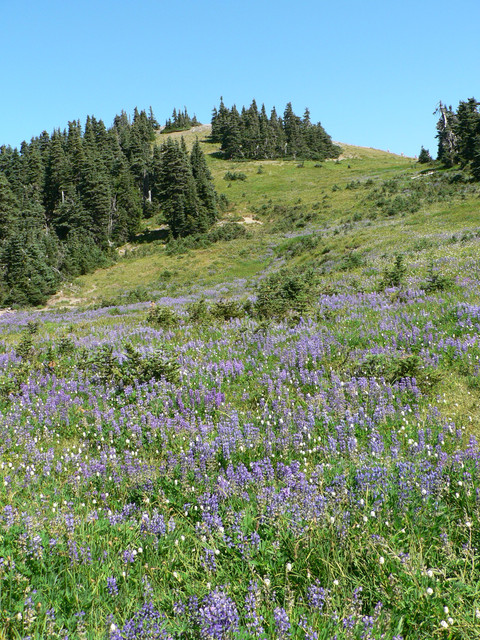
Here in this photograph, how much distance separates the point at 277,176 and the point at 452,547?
95825mm

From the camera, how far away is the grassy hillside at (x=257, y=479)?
8.23ft

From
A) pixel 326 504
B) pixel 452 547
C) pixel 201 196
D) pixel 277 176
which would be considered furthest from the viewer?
pixel 277 176

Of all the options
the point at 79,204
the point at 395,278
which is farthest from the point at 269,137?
the point at 395,278

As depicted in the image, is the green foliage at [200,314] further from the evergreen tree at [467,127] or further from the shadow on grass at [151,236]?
the evergreen tree at [467,127]

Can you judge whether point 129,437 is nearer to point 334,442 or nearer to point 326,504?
point 334,442

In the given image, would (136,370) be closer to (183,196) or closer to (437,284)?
(437,284)

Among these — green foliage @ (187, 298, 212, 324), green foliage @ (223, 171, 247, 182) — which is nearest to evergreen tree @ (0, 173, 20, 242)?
green foliage @ (187, 298, 212, 324)

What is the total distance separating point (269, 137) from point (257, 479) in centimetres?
12309

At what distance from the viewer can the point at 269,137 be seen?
11412cm

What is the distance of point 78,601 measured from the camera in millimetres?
2635

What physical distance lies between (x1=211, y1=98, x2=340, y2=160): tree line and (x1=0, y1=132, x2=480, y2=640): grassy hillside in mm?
110006

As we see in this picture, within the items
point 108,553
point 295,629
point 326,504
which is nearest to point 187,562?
point 108,553

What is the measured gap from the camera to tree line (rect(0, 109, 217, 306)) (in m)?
42.7

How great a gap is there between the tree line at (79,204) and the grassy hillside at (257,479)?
3587 centimetres
